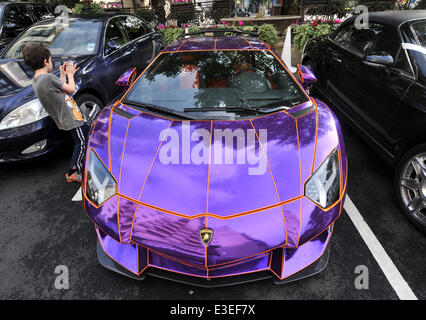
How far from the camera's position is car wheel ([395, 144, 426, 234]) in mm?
2281

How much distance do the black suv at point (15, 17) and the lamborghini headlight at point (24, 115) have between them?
140 inches

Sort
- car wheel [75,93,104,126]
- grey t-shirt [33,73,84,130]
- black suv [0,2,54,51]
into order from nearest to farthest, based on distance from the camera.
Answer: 1. grey t-shirt [33,73,84,130]
2. car wheel [75,93,104,126]
3. black suv [0,2,54,51]

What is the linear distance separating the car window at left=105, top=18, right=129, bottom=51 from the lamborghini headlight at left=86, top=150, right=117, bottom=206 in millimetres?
2905

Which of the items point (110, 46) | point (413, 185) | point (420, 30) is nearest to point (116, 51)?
point (110, 46)

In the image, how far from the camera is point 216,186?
5.47 ft

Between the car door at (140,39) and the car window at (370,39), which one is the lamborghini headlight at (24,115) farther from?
the car window at (370,39)

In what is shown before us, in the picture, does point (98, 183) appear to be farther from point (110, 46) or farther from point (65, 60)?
point (110, 46)

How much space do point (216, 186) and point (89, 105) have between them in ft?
9.15

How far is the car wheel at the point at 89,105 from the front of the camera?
3.49 meters

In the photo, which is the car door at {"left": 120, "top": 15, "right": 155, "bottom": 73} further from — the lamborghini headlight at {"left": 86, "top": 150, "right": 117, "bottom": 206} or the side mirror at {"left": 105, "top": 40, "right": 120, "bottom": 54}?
the lamborghini headlight at {"left": 86, "top": 150, "right": 117, "bottom": 206}

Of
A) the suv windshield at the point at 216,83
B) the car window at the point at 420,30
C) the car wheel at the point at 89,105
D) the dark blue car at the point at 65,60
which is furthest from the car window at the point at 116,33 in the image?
the car window at the point at 420,30

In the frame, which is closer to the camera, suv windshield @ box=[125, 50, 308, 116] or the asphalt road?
the asphalt road

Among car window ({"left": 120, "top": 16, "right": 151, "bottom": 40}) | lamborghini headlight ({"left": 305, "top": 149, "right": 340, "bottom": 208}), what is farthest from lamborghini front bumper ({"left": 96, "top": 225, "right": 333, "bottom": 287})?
car window ({"left": 120, "top": 16, "right": 151, "bottom": 40})
